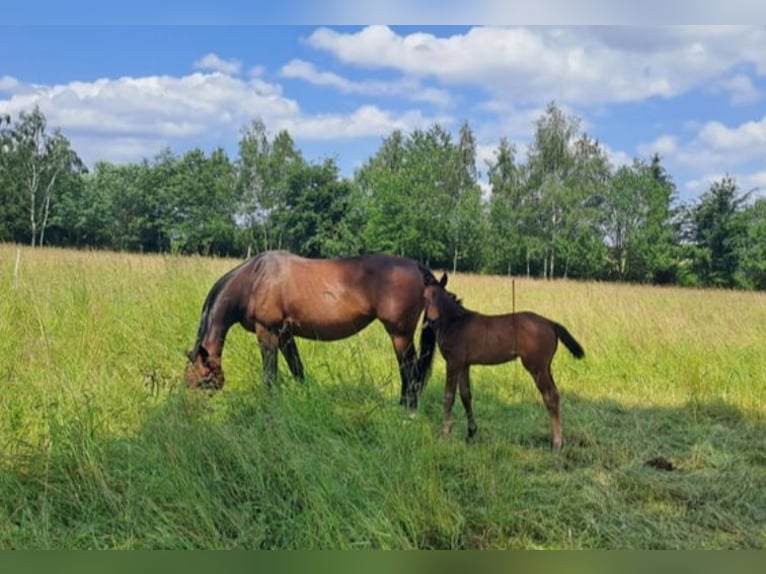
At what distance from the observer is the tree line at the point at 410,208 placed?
10.9 m

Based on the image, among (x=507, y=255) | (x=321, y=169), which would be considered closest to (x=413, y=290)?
(x=321, y=169)

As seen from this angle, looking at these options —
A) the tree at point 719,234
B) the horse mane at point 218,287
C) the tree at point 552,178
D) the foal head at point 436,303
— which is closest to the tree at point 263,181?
the horse mane at point 218,287

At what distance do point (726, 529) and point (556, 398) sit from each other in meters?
1.17

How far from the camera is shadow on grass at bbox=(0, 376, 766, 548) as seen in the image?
2361mm

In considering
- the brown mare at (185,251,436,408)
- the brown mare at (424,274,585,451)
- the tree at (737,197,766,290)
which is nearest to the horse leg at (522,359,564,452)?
the brown mare at (424,274,585,451)

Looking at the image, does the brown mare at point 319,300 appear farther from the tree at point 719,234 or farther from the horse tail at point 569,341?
the tree at point 719,234

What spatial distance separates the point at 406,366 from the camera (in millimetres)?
4508

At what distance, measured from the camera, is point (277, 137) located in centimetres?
1296

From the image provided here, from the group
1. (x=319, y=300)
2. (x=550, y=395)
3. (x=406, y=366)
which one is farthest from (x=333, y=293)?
(x=550, y=395)

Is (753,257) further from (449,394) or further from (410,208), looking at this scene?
Result: (449,394)

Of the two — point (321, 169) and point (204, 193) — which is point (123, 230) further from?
point (321, 169)

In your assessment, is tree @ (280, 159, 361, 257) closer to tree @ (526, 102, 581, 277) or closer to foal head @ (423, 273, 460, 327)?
foal head @ (423, 273, 460, 327)

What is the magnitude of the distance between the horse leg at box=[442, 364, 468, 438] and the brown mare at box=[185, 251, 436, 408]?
0.78 meters

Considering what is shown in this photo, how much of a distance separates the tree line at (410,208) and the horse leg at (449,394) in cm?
649
